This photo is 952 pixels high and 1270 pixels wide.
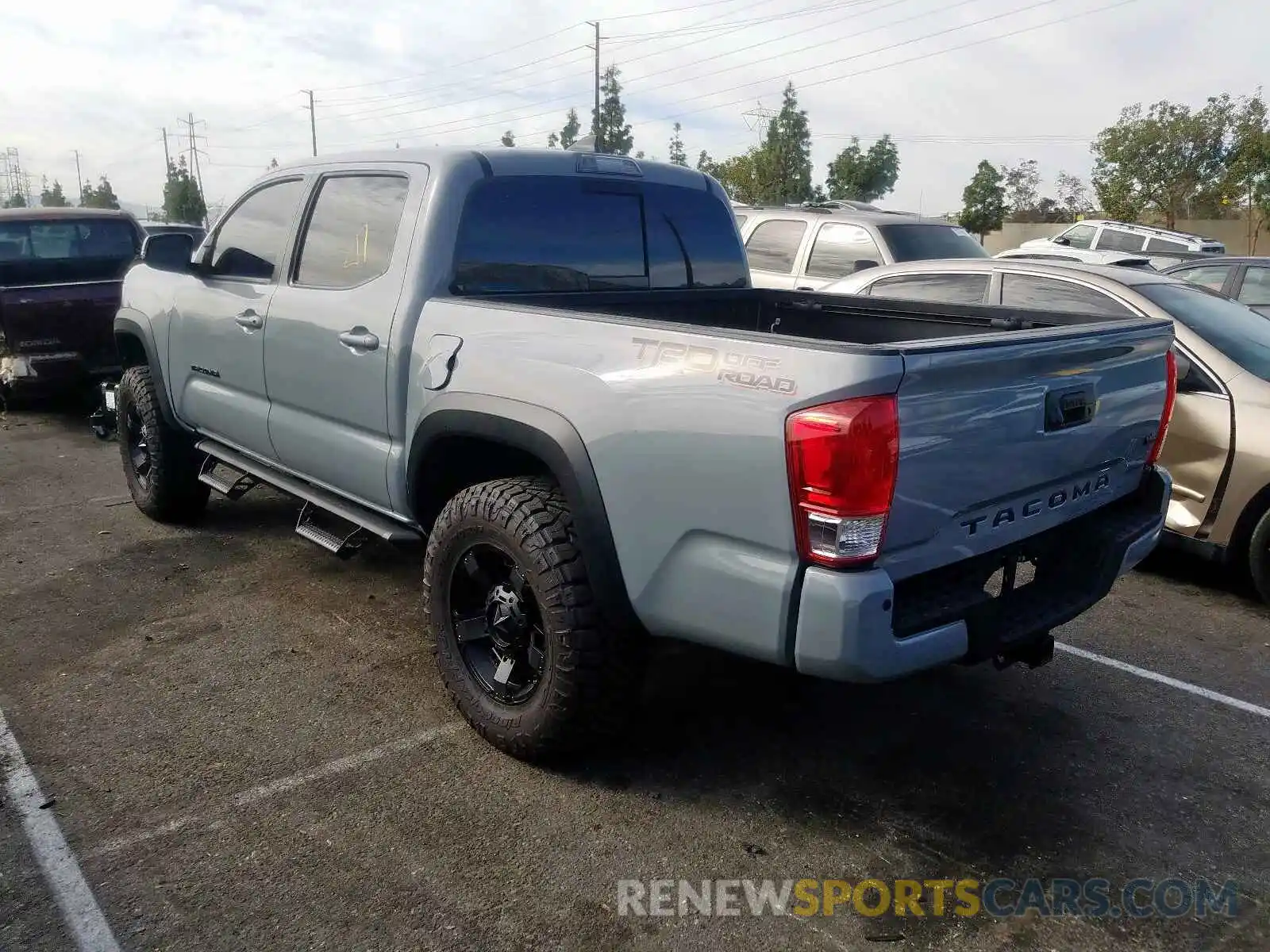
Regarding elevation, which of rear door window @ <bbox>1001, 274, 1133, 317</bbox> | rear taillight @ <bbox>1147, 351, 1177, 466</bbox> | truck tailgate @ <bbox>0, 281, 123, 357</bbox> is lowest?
truck tailgate @ <bbox>0, 281, 123, 357</bbox>

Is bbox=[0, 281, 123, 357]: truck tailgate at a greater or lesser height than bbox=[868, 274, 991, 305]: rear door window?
lesser

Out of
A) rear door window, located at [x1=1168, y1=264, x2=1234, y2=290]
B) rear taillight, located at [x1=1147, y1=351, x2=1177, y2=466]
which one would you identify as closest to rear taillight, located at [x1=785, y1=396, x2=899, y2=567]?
rear taillight, located at [x1=1147, y1=351, x2=1177, y2=466]

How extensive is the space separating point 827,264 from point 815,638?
24.2 feet

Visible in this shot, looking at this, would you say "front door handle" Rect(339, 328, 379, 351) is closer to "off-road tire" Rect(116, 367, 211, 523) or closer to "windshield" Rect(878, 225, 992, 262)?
"off-road tire" Rect(116, 367, 211, 523)

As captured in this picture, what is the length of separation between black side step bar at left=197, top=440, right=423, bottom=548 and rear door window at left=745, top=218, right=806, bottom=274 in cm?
574

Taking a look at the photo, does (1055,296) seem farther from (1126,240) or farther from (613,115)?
(613,115)

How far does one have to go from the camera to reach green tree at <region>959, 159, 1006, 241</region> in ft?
139

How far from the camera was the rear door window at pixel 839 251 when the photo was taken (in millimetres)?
9172

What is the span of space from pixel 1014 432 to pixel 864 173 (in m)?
42.0

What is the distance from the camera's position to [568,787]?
3.26 meters

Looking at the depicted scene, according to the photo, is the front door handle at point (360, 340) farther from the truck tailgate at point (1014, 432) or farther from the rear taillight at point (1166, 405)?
the rear taillight at point (1166, 405)

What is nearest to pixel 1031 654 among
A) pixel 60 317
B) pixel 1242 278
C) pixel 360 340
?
pixel 360 340

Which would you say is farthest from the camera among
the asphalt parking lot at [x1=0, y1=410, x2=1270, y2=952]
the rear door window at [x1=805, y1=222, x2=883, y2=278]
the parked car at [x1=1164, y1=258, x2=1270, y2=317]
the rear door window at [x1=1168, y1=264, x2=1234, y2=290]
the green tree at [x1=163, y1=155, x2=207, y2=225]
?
the green tree at [x1=163, y1=155, x2=207, y2=225]

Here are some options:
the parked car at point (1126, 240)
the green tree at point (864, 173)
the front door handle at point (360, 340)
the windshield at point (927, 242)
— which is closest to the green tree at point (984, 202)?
the green tree at point (864, 173)
